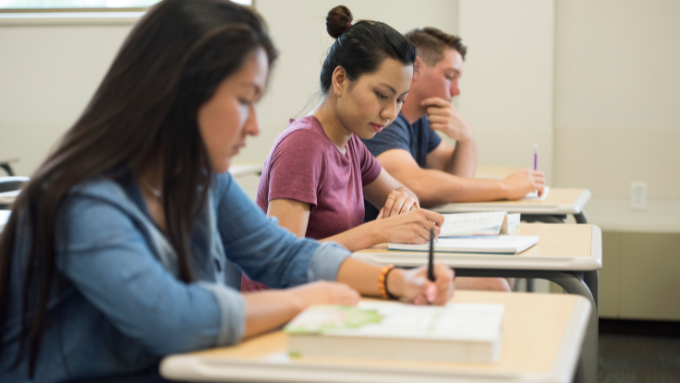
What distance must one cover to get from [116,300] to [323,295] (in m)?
0.29

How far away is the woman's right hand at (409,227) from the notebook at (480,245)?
0.02 meters

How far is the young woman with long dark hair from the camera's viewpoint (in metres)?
0.72

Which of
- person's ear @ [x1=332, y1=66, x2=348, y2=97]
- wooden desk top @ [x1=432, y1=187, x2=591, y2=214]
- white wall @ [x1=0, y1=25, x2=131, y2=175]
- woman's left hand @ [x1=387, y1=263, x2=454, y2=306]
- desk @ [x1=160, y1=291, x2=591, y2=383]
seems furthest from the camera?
white wall @ [x1=0, y1=25, x2=131, y2=175]

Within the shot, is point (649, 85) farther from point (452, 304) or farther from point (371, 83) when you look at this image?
point (452, 304)

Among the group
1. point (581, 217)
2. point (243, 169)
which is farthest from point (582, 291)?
point (243, 169)

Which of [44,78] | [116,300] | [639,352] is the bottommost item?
[639,352]

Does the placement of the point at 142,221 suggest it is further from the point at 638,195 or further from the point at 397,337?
the point at 638,195

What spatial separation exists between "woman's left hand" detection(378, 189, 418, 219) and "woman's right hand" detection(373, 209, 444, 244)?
0.57 ft

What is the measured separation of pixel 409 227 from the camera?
1.42 metres

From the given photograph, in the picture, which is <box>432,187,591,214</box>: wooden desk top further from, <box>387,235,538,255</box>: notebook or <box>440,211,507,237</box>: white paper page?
<box>387,235,538,255</box>: notebook

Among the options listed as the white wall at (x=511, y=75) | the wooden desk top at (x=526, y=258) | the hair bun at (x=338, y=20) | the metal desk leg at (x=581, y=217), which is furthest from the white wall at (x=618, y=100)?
the hair bun at (x=338, y=20)

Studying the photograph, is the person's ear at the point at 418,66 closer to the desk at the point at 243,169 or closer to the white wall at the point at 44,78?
the desk at the point at 243,169

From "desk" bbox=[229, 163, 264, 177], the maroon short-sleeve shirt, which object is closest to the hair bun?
the maroon short-sleeve shirt

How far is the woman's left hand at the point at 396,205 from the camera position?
64.3 inches
